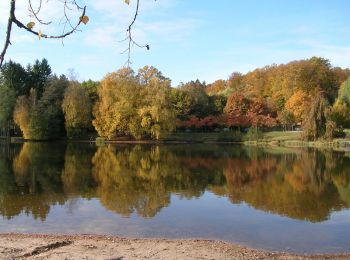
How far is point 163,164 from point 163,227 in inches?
699

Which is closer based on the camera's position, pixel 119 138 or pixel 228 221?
pixel 228 221

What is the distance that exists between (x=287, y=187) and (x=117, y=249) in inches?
533

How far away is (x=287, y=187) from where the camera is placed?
21125 mm

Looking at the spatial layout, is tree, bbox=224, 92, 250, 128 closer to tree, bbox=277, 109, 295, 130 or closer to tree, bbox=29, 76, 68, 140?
tree, bbox=277, 109, 295, 130

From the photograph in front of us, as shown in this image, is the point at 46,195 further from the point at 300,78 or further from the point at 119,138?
the point at 300,78

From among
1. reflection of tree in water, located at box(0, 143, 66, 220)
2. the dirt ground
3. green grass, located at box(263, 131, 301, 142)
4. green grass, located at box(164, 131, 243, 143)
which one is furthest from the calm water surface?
green grass, located at box(164, 131, 243, 143)

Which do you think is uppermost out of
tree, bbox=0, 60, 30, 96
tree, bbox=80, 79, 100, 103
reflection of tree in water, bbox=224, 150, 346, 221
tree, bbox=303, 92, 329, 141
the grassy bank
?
tree, bbox=0, 60, 30, 96

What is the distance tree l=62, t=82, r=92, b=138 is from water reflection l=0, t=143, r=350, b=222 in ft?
101

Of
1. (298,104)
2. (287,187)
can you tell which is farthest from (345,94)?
(287,187)

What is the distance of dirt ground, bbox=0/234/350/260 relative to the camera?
28.4 feet

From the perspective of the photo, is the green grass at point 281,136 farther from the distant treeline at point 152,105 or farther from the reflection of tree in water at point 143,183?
the reflection of tree in water at point 143,183

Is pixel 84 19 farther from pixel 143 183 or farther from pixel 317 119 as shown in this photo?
pixel 317 119

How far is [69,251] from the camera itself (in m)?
8.93


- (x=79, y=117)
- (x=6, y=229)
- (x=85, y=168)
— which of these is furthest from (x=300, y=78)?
(x=6, y=229)
